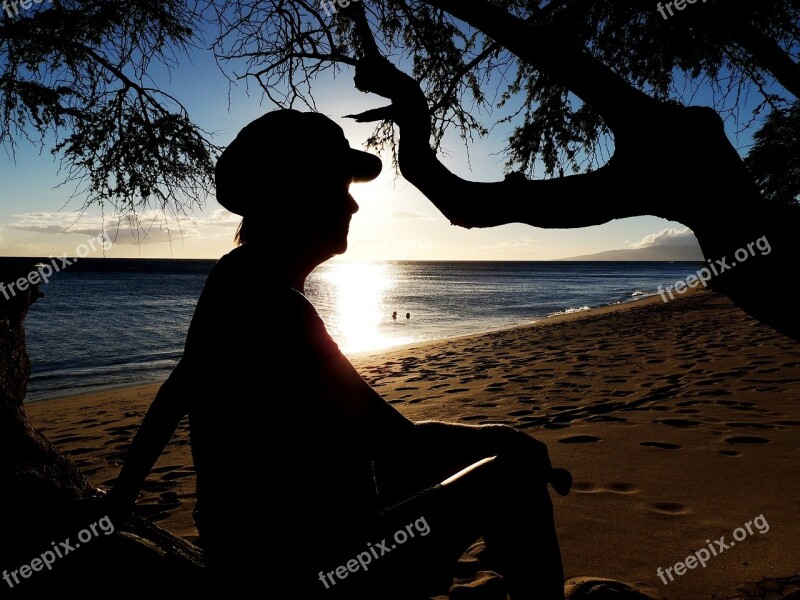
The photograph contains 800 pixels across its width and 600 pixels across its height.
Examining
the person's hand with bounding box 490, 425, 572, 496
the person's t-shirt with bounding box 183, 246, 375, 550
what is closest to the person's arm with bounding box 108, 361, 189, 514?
the person's t-shirt with bounding box 183, 246, 375, 550

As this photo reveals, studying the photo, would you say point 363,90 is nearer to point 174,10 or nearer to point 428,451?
point 428,451

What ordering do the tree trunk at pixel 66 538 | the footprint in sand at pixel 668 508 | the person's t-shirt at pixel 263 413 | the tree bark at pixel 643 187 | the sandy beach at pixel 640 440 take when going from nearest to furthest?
the person's t-shirt at pixel 263 413
the tree trunk at pixel 66 538
the tree bark at pixel 643 187
the sandy beach at pixel 640 440
the footprint in sand at pixel 668 508

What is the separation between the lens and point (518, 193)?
78.9 inches

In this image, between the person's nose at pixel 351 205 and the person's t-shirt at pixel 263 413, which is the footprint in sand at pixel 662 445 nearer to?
the person's t-shirt at pixel 263 413

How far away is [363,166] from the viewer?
157cm

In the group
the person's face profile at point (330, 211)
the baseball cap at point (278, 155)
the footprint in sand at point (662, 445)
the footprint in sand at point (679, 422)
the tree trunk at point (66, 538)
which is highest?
the baseball cap at point (278, 155)

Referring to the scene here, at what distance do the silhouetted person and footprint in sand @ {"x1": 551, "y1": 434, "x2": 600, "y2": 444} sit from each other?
10.9 feet

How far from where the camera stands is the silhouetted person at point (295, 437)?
4.14ft

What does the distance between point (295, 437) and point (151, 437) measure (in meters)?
0.54

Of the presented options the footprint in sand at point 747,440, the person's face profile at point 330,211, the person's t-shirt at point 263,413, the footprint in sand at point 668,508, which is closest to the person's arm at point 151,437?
the person's t-shirt at point 263,413

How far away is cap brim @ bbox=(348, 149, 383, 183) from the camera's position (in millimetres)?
1530

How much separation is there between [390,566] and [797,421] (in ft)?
16.6

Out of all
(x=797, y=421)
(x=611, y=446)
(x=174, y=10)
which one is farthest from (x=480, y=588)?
(x=174, y=10)

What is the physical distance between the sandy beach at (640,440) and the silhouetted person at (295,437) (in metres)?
1.44
